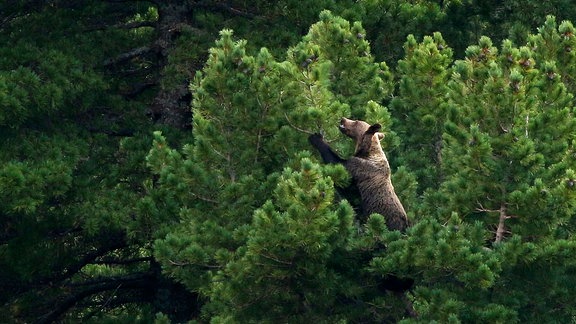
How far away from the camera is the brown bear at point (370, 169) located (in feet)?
46.0

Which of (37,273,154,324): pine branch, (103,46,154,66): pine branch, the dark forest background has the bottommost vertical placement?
(37,273,154,324): pine branch

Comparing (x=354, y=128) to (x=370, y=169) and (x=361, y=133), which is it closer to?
(x=361, y=133)

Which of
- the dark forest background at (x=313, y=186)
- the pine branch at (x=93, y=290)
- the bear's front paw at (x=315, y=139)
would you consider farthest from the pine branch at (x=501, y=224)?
the pine branch at (x=93, y=290)

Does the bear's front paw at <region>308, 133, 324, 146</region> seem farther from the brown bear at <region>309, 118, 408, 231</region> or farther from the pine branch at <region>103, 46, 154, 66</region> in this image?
the pine branch at <region>103, 46, 154, 66</region>

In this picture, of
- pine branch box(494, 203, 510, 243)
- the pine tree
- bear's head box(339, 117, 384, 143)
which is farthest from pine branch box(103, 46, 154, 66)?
pine branch box(494, 203, 510, 243)

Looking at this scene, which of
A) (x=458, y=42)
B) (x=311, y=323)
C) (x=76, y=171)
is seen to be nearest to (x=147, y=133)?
(x=76, y=171)

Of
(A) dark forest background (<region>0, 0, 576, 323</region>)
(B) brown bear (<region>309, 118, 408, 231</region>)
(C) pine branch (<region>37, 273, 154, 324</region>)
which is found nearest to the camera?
(A) dark forest background (<region>0, 0, 576, 323</region>)

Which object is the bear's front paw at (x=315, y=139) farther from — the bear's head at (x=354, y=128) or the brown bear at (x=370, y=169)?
the bear's head at (x=354, y=128)

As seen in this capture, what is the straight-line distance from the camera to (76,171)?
19.0 m

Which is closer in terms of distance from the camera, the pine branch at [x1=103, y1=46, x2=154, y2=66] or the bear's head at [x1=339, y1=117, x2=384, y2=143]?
the bear's head at [x1=339, y1=117, x2=384, y2=143]

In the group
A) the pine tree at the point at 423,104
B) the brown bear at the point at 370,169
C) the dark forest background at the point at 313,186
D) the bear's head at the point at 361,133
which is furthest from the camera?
the pine tree at the point at 423,104

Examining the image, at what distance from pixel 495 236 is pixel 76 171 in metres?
6.56

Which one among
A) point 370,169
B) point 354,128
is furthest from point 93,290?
point 370,169

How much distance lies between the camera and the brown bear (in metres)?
14.0
